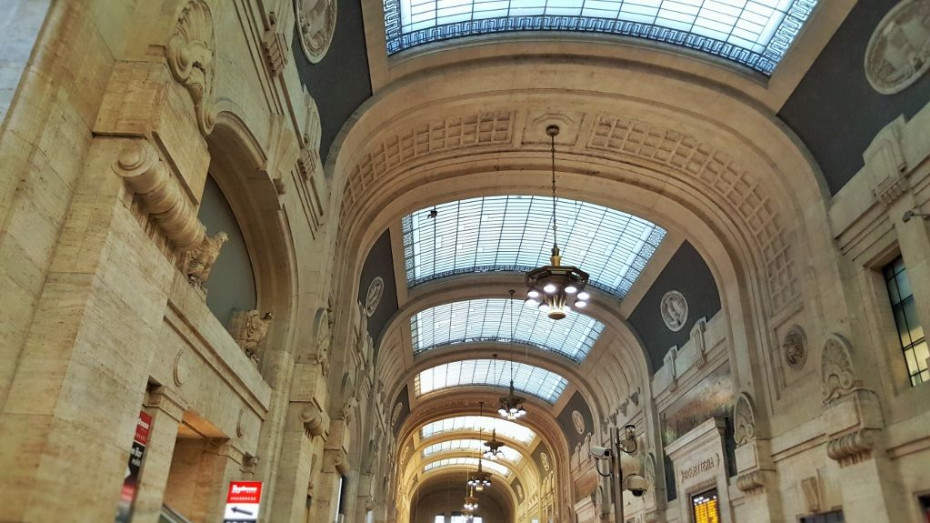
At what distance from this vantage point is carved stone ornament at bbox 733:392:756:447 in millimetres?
11469

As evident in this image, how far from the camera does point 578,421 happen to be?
2577 cm

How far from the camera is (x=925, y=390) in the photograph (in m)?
7.88

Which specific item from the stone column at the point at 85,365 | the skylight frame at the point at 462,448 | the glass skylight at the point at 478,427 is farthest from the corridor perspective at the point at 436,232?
the skylight frame at the point at 462,448

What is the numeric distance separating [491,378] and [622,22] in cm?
2142

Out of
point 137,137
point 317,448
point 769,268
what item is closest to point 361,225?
point 317,448

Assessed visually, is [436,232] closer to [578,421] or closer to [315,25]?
[315,25]

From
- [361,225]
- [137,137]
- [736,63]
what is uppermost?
[736,63]

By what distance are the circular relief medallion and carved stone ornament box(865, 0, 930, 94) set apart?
18.7 meters

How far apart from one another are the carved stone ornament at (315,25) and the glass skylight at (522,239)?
8.13m

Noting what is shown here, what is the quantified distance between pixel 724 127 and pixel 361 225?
7.00 meters

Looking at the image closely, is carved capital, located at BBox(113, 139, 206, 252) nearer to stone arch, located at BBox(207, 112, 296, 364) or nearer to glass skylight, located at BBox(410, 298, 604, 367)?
stone arch, located at BBox(207, 112, 296, 364)

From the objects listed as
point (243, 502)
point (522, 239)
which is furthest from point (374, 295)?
point (243, 502)

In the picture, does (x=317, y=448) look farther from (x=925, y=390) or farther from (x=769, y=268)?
(x=769, y=268)

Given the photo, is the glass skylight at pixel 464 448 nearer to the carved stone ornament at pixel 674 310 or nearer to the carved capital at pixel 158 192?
the carved stone ornament at pixel 674 310
